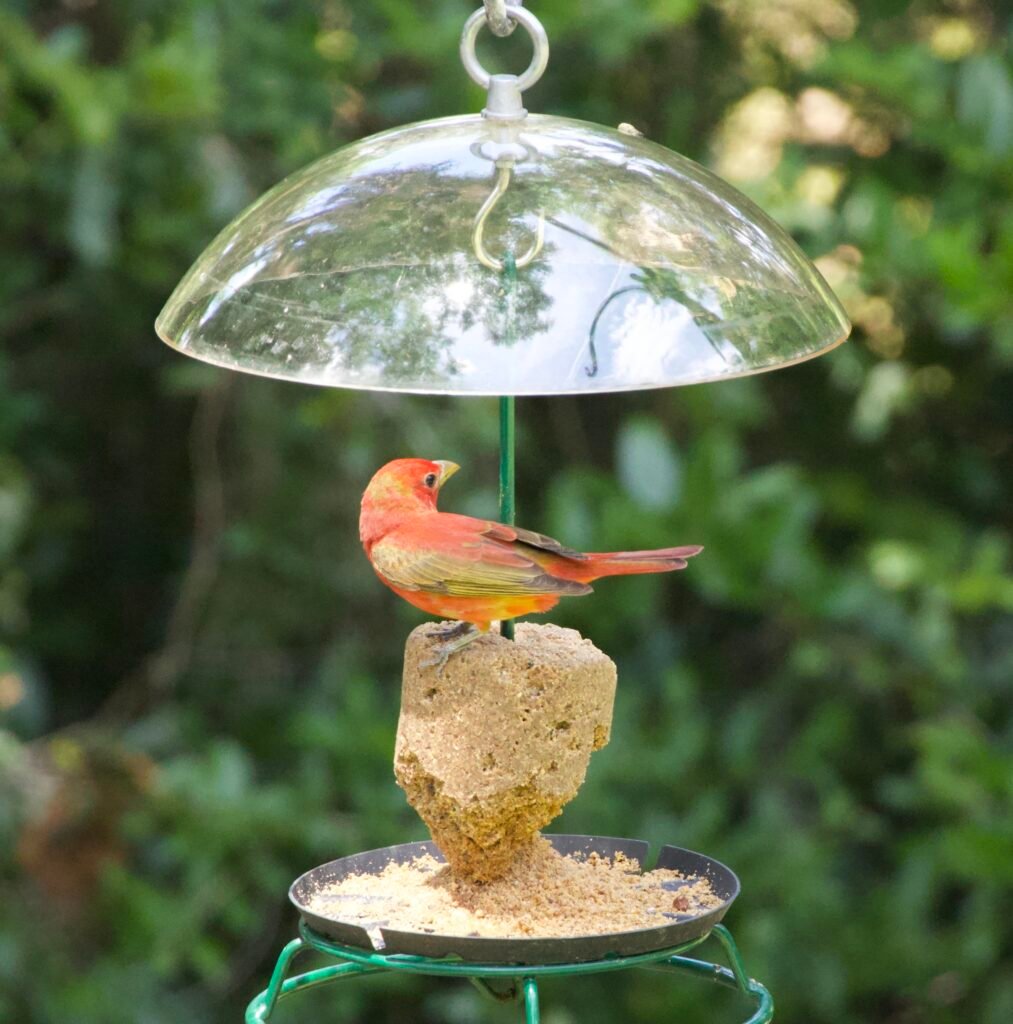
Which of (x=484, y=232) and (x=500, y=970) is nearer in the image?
(x=484, y=232)

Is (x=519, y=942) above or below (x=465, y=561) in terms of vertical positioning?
below

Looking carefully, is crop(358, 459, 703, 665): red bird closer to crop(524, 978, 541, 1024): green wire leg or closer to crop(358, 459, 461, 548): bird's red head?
crop(358, 459, 461, 548): bird's red head

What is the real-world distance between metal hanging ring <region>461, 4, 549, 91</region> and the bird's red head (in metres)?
0.54

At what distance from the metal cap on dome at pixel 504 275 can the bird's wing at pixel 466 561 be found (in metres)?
0.38

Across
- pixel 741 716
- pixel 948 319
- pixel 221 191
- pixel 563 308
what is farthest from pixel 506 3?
pixel 741 716

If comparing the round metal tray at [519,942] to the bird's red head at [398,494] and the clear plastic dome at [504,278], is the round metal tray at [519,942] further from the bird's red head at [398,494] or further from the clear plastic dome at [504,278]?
the clear plastic dome at [504,278]

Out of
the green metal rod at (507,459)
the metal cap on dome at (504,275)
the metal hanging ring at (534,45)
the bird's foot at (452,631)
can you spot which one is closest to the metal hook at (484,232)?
the metal cap on dome at (504,275)

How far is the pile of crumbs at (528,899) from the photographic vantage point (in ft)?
7.67

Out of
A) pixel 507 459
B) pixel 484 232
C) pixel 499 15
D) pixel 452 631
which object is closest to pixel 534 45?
pixel 499 15

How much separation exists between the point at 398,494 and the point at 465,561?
19cm

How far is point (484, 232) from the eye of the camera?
2068 millimetres

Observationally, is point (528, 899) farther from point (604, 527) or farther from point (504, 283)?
point (604, 527)

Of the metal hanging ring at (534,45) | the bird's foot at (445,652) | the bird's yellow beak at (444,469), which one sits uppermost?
the metal hanging ring at (534,45)

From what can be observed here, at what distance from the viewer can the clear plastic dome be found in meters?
1.99
